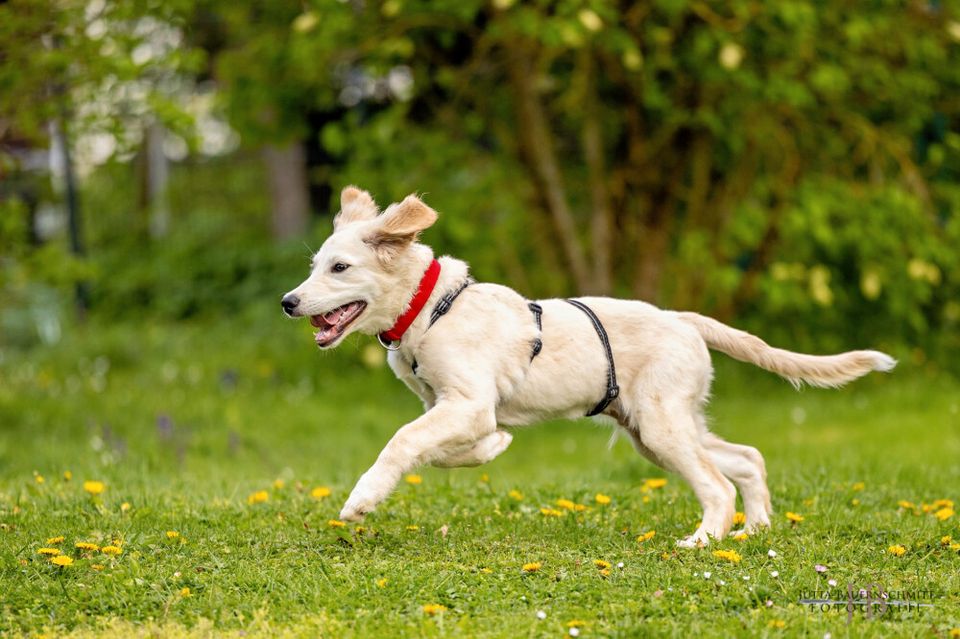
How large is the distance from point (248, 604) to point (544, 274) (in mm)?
8754

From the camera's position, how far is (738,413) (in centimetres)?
1149

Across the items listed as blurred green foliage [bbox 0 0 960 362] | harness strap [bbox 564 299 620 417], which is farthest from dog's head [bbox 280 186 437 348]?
blurred green foliage [bbox 0 0 960 362]

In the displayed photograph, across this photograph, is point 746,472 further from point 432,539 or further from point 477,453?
point 432,539

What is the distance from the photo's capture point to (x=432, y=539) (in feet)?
17.5

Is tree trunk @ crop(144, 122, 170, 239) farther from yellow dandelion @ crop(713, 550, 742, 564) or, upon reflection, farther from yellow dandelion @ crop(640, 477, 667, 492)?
yellow dandelion @ crop(713, 550, 742, 564)

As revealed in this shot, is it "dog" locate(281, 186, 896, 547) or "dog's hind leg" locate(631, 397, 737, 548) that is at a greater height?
"dog" locate(281, 186, 896, 547)

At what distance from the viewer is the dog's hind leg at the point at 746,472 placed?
5797 mm

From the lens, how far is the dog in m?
5.27

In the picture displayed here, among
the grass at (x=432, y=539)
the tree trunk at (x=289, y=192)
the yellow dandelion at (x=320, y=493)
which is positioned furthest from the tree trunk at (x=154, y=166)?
the yellow dandelion at (x=320, y=493)

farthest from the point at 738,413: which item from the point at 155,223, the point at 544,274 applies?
the point at 155,223

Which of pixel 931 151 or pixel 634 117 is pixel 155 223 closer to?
pixel 634 117

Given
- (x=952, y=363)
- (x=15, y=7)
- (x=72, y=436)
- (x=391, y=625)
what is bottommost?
(x=952, y=363)

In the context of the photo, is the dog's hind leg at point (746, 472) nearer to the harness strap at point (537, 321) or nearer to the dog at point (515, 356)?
the dog at point (515, 356)

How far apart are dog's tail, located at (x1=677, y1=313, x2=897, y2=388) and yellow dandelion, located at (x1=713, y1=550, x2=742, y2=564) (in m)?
1.19
